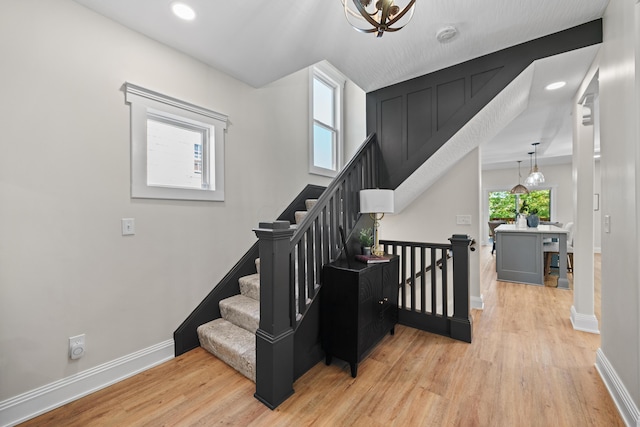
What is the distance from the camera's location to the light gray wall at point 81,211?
1.60 metres

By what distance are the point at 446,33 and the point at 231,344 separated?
3.07m

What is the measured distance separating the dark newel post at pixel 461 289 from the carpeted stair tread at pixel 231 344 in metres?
1.91

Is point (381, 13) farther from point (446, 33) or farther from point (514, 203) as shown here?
point (514, 203)

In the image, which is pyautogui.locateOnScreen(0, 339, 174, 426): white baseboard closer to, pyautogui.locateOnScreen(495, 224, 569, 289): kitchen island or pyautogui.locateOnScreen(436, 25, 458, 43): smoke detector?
pyautogui.locateOnScreen(436, 25, 458, 43): smoke detector

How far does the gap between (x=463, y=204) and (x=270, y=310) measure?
2.96 meters

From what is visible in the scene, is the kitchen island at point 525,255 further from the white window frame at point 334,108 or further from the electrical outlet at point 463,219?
the white window frame at point 334,108

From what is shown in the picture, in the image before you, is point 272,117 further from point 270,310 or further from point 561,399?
point 561,399

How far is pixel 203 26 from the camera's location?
2037 mm

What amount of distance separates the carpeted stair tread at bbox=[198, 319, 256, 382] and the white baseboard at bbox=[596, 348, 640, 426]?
2.27m

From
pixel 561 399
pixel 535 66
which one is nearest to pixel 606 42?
pixel 535 66

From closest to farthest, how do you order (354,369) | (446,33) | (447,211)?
(354,369) → (446,33) → (447,211)

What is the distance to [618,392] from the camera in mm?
1681

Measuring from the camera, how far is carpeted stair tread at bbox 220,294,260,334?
2.31 m

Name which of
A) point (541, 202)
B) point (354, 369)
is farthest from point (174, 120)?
point (541, 202)
